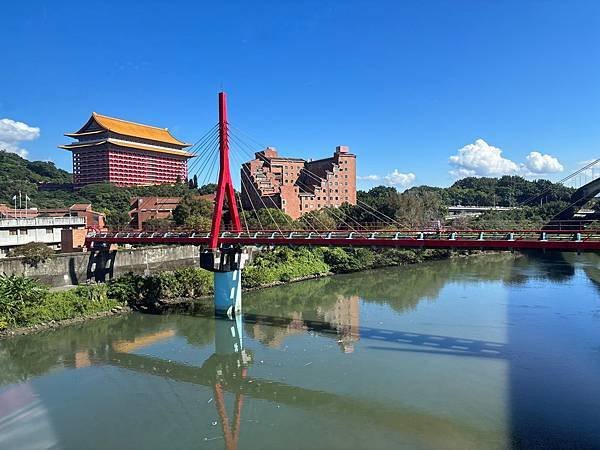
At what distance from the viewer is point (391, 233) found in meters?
17.3

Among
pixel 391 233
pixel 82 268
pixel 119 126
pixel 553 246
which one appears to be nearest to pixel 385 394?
pixel 553 246

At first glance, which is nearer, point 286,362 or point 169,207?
point 286,362

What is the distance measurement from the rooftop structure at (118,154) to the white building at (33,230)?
2986cm

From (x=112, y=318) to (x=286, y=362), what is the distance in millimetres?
8592

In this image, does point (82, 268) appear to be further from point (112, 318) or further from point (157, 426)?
point (157, 426)

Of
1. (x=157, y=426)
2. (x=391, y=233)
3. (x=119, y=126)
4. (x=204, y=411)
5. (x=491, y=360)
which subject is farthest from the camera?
(x=119, y=126)

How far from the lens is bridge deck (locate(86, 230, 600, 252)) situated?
42.0ft

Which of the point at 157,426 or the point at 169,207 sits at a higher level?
the point at 169,207

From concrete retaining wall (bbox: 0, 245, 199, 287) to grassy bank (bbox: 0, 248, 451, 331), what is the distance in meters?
1.54

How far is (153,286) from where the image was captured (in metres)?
20.5

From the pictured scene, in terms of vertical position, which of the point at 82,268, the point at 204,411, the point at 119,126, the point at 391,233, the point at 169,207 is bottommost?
the point at 204,411

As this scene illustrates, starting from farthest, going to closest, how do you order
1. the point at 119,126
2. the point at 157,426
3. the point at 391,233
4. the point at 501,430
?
the point at 119,126, the point at 391,233, the point at 157,426, the point at 501,430

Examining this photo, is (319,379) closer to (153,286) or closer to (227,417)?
(227,417)

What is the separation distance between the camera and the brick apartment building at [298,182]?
45.5m
